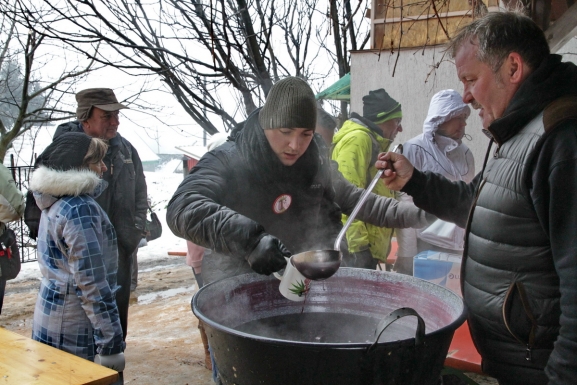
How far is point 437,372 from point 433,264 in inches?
83.0

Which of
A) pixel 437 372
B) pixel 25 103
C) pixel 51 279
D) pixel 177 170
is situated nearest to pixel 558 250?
pixel 437 372

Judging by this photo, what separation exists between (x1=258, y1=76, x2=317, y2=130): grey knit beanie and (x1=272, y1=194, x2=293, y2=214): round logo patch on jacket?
14.4 inches

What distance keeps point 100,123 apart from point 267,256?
2.77 meters

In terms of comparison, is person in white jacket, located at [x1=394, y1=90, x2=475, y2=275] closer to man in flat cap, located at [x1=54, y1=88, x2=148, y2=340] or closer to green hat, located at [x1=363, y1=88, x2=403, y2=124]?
green hat, located at [x1=363, y1=88, x2=403, y2=124]

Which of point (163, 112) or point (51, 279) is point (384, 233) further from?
point (163, 112)

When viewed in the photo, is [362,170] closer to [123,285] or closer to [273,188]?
[273,188]

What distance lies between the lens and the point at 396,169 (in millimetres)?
2295

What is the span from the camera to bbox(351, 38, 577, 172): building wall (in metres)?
6.29

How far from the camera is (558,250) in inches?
57.2

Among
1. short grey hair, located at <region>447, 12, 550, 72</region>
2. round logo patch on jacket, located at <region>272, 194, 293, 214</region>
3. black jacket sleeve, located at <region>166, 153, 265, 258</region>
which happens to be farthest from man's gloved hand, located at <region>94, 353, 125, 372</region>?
short grey hair, located at <region>447, 12, 550, 72</region>

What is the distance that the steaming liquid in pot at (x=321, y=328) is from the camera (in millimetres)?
2070

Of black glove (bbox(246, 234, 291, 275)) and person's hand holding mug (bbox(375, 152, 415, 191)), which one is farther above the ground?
person's hand holding mug (bbox(375, 152, 415, 191))

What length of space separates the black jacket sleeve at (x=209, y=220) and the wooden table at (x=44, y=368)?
810mm

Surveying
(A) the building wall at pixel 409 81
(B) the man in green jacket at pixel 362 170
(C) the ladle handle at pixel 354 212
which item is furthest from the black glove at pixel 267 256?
(A) the building wall at pixel 409 81
